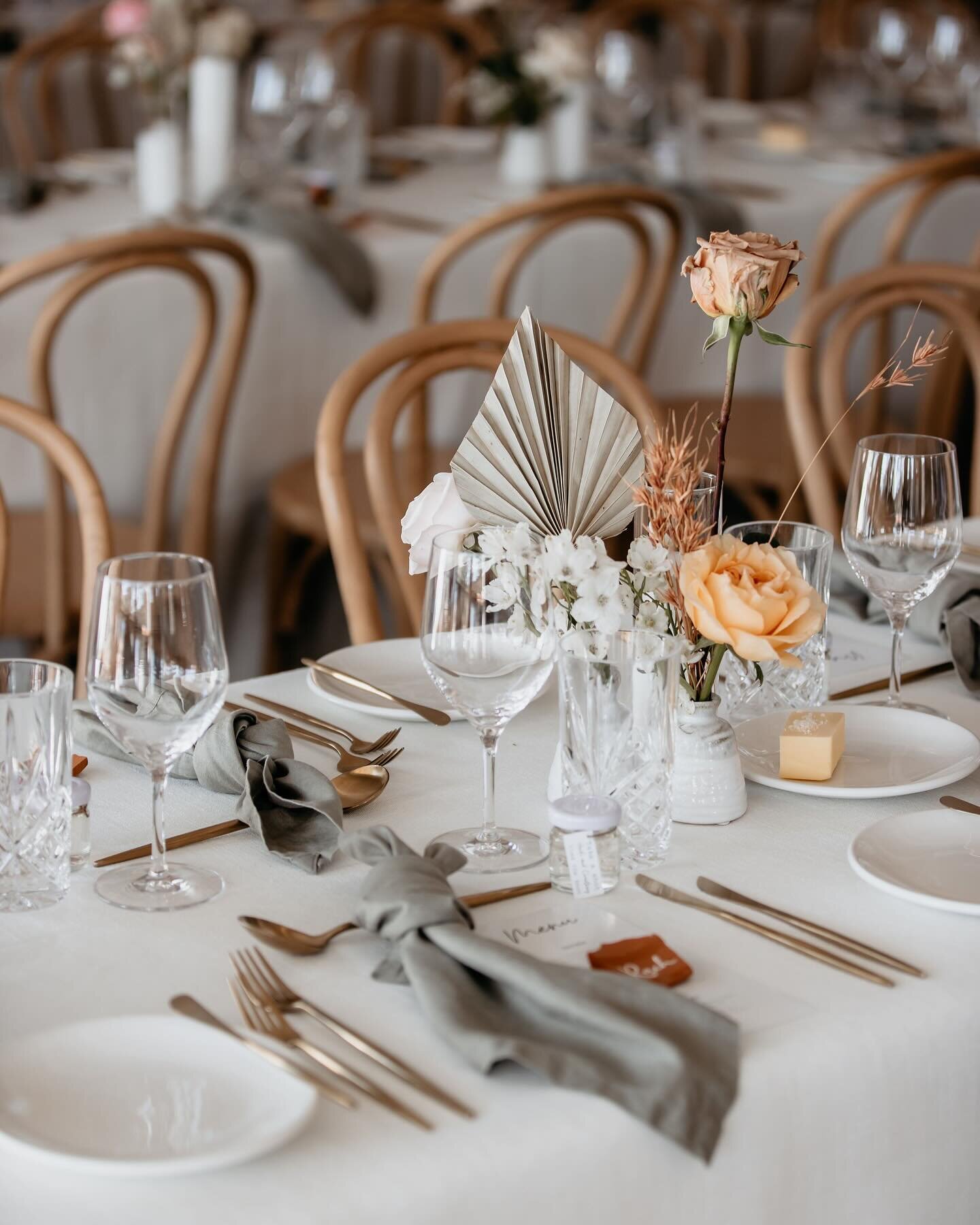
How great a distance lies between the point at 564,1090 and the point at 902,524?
668mm

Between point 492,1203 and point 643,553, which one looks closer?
point 492,1203

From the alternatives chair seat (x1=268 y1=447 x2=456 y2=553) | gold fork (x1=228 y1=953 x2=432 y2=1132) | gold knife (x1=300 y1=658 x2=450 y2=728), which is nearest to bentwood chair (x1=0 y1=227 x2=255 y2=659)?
chair seat (x1=268 y1=447 x2=456 y2=553)

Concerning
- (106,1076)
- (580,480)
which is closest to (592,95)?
(580,480)

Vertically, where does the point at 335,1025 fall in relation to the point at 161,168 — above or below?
below

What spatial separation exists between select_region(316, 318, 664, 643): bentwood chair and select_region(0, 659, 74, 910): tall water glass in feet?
2.52

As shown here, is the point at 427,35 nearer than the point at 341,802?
No

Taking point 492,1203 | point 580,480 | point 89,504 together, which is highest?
point 580,480

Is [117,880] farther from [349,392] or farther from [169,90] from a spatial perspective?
[169,90]

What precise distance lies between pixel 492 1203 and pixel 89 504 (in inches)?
42.2

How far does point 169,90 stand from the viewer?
3229 mm

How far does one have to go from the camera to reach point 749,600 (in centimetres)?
104

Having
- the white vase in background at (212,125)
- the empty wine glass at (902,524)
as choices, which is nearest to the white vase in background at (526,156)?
the white vase in background at (212,125)

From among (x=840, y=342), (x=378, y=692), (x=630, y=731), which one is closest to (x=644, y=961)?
(x=630, y=731)

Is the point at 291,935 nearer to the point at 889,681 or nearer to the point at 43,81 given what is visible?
the point at 889,681
